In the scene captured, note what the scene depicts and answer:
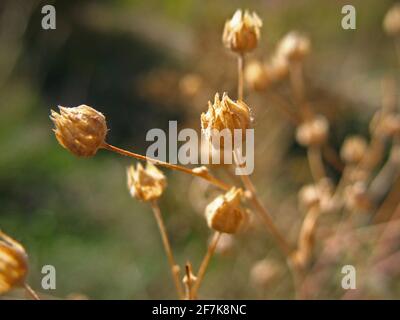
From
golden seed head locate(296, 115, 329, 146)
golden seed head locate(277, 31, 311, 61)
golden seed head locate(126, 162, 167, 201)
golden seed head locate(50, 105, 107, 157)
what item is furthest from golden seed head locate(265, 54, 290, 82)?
golden seed head locate(50, 105, 107, 157)

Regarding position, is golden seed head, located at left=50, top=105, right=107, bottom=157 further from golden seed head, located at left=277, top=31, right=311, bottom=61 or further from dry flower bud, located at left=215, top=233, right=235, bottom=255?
golden seed head, located at left=277, top=31, right=311, bottom=61

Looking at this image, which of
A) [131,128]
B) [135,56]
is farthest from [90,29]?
[131,128]

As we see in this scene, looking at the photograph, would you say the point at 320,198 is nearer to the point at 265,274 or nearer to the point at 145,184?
the point at 265,274

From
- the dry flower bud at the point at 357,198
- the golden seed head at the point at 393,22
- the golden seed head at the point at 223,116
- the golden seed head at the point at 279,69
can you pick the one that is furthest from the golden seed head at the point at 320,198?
the golden seed head at the point at 393,22

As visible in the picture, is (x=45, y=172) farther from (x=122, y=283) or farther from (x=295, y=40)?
(x=295, y=40)

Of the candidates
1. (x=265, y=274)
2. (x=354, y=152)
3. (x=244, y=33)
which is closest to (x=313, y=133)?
(x=354, y=152)

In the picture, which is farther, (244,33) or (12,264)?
(244,33)
